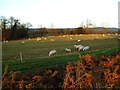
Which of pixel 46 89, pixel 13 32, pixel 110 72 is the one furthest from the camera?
pixel 13 32

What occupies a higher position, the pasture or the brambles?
the brambles

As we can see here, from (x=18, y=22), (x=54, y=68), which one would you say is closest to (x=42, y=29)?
(x=18, y=22)

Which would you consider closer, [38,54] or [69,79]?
[69,79]

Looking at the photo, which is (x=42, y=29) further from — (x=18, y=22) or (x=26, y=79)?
(x=26, y=79)

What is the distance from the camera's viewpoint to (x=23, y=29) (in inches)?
2386

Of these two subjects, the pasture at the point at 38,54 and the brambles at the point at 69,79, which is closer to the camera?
the brambles at the point at 69,79

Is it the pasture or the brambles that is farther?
the pasture

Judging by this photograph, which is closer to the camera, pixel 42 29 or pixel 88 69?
pixel 88 69

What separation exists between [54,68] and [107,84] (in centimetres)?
264

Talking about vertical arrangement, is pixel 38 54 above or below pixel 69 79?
below

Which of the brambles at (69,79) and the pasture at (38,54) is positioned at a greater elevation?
the brambles at (69,79)

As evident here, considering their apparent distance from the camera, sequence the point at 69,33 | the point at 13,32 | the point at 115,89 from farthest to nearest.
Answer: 1. the point at 69,33
2. the point at 13,32
3. the point at 115,89

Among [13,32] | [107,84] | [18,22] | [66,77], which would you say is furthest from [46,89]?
[18,22]

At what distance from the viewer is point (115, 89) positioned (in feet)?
40.9
